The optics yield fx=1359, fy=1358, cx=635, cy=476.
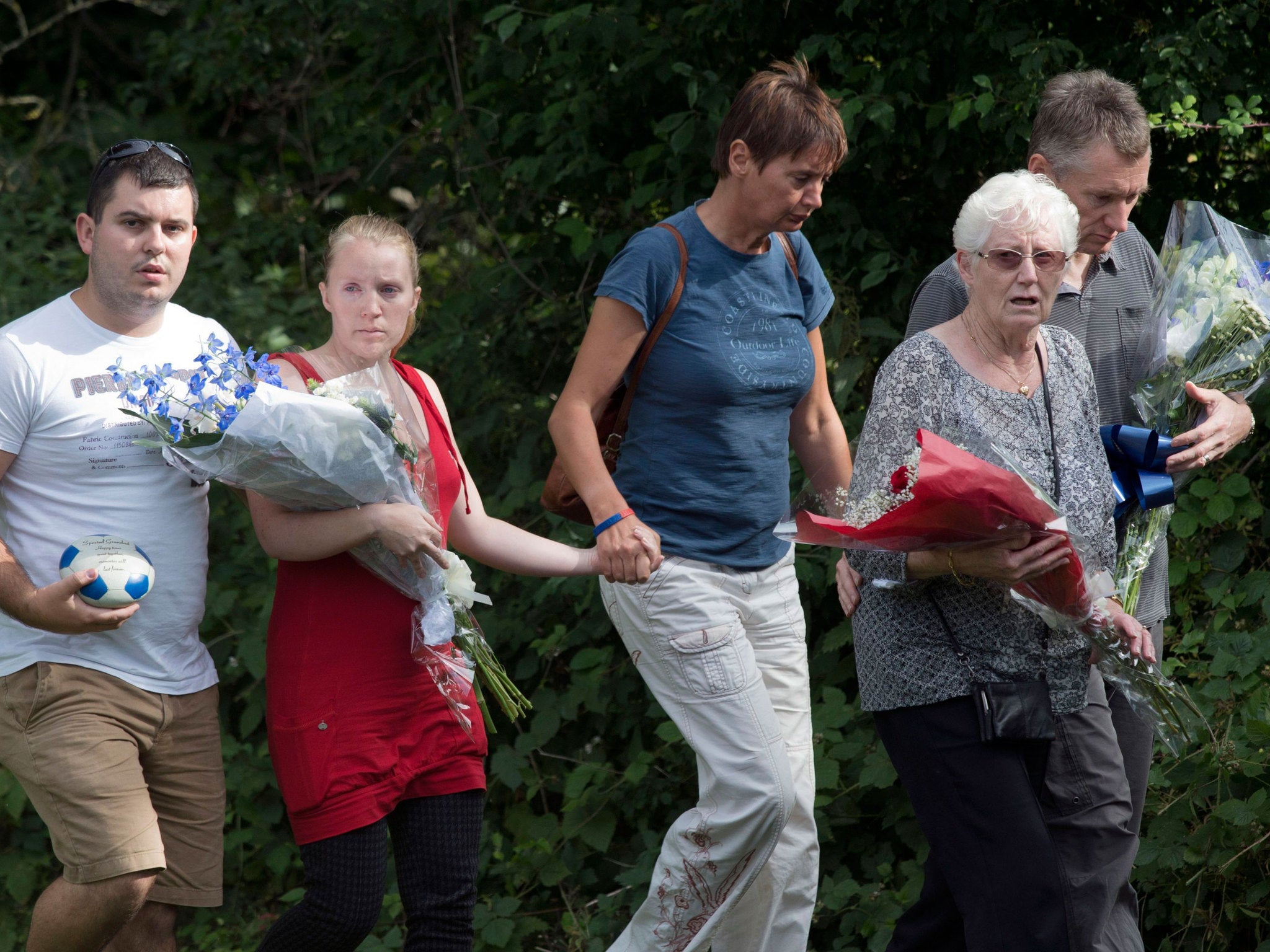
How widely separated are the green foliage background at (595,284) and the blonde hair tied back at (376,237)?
1.84m

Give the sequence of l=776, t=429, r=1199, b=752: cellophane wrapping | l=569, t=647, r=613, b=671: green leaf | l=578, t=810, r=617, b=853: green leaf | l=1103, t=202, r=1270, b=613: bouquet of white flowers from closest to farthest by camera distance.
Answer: l=776, t=429, r=1199, b=752: cellophane wrapping < l=1103, t=202, r=1270, b=613: bouquet of white flowers < l=578, t=810, r=617, b=853: green leaf < l=569, t=647, r=613, b=671: green leaf

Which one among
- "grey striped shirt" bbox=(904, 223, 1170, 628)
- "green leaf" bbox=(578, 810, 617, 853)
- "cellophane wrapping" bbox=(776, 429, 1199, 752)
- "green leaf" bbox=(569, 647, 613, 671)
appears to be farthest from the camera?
"green leaf" bbox=(569, 647, 613, 671)

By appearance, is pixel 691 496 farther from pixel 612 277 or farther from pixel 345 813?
pixel 345 813

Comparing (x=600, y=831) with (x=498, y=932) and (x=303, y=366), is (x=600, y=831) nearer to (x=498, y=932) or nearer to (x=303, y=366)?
(x=498, y=932)

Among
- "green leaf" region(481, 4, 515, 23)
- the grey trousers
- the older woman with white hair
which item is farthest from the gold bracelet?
"green leaf" region(481, 4, 515, 23)

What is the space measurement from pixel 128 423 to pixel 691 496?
130cm

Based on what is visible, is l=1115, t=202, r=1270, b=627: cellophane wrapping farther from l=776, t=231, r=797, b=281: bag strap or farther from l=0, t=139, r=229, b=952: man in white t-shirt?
l=0, t=139, r=229, b=952: man in white t-shirt

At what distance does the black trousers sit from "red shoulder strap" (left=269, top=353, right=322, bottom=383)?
1.48 m

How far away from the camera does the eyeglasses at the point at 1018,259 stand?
2.91m

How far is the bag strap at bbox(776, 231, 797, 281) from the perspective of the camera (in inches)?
138

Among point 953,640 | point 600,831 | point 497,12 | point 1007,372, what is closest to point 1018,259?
point 1007,372

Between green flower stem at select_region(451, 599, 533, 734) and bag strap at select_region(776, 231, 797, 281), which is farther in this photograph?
bag strap at select_region(776, 231, 797, 281)

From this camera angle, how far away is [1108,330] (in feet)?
11.0

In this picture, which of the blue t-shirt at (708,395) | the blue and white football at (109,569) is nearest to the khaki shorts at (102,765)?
the blue and white football at (109,569)
